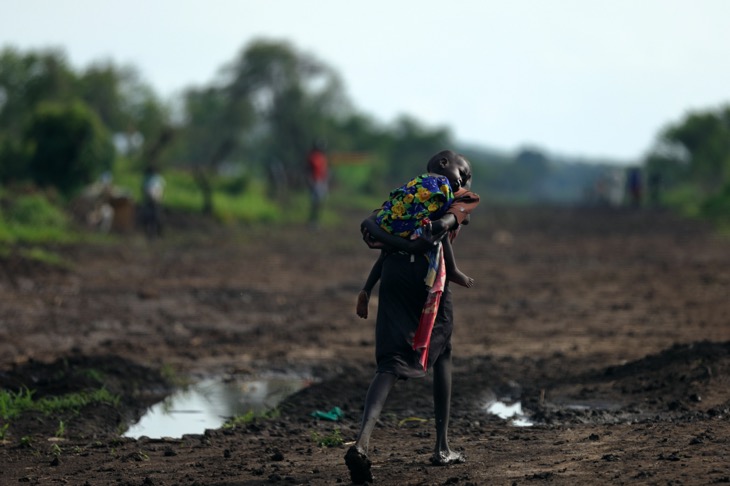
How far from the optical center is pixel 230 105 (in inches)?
2060

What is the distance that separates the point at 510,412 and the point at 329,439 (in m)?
1.71

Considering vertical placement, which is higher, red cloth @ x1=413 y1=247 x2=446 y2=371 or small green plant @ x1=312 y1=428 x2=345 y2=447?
red cloth @ x1=413 y1=247 x2=446 y2=371

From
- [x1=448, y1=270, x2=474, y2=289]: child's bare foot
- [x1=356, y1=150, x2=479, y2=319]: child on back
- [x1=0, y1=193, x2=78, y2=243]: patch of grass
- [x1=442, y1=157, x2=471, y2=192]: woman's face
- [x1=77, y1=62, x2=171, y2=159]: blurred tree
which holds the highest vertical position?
[x1=77, y1=62, x2=171, y2=159]: blurred tree

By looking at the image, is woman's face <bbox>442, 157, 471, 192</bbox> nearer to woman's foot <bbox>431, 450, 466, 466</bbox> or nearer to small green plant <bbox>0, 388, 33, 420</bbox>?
woman's foot <bbox>431, 450, 466, 466</bbox>

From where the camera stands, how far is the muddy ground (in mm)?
6113

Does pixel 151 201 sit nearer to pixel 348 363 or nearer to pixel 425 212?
pixel 348 363

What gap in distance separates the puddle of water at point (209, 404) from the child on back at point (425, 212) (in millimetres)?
2250

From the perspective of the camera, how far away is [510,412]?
8.02m

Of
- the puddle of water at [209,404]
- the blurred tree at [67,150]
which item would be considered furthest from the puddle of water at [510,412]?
the blurred tree at [67,150]

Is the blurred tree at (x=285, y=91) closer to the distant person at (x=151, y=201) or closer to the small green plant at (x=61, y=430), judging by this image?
the distant person at (x=151, y=201)

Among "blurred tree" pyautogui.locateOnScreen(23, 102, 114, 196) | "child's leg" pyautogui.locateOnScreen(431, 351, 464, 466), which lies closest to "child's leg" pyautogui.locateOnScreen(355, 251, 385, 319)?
"child's leg" pyautogui.locateOnScreen(431, 351, 464, 466)

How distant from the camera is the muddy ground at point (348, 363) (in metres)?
6.11

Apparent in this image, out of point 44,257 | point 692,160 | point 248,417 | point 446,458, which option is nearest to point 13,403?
point 248,417

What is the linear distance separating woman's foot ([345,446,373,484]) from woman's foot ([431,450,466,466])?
590mm
